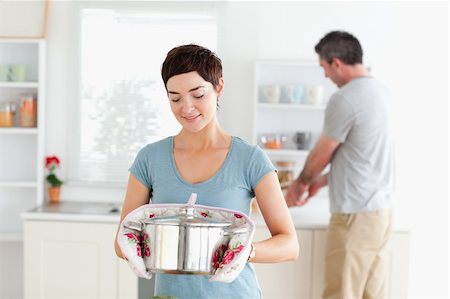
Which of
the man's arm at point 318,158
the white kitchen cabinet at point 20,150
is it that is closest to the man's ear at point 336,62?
the man's arm at point 318,158

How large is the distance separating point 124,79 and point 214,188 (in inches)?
102

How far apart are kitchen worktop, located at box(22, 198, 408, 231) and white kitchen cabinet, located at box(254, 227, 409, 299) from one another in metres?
0.04

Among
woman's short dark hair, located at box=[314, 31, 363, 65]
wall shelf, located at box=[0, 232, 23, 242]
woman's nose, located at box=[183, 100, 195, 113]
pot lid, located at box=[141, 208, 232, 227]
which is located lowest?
wall shelf, located at box=[0, 232, 23, 242]

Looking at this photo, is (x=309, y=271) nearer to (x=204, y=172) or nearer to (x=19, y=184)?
(x=19, y=184)

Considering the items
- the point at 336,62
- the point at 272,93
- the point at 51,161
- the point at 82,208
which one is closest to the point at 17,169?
the point at 51,161

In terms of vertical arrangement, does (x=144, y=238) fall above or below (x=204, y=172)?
below

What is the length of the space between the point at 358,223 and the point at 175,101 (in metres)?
1.84

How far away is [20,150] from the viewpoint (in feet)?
14.0

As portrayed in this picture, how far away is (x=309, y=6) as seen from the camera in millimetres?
4113

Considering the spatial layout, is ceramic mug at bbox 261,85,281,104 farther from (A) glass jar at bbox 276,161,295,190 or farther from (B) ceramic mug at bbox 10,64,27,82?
(B) ceramic mug at bbox 10,64,27,82

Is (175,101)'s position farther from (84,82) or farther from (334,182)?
(84,82)

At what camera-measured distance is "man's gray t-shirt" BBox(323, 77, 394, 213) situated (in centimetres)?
329

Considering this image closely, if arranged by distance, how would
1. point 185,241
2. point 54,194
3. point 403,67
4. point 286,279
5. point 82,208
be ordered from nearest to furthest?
point 185,241, point 286,279, point 82,208, point 403,67, point 54,194

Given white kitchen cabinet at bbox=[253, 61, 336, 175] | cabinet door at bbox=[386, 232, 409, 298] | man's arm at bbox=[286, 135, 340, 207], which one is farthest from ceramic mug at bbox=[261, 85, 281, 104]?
cabinet door at bbox=[386, 232, 409, 298]
